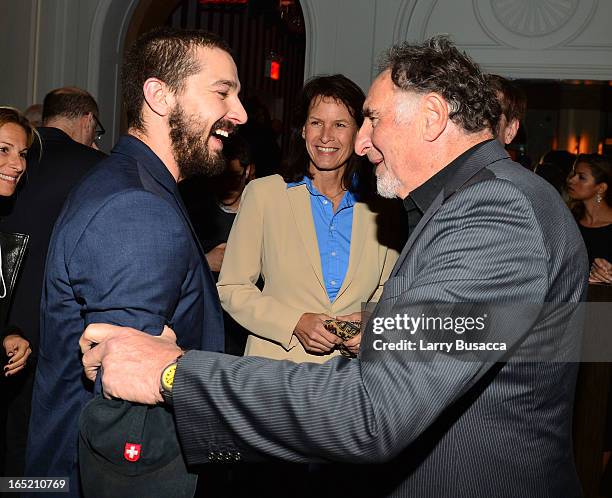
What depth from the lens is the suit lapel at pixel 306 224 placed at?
3005mm

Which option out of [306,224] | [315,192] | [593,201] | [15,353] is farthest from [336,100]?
[593,201]

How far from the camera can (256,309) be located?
2.95m

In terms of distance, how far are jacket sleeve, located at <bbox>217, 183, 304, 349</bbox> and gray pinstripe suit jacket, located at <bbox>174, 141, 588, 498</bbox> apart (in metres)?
1.49

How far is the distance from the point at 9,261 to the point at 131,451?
177cm

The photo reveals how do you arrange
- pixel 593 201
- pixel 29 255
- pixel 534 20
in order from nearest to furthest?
pixel 29 255, pixel 593 201, pixel 534 20

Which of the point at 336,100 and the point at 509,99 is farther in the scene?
the point at 336,100

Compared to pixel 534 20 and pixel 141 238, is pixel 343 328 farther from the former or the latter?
pixel 534 20

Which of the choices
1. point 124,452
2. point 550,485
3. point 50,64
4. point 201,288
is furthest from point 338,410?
point 50,64

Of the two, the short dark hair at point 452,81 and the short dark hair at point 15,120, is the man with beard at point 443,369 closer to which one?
the short dark hair at point 452,81

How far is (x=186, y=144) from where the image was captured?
1.94 m

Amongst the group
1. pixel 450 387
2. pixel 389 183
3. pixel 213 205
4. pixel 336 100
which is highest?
pixel 336 100

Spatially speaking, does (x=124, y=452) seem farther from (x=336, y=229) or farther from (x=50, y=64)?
(x=50, y=64)

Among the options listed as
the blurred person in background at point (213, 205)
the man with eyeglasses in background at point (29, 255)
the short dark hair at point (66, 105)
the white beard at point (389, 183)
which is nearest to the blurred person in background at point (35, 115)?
the short dark hair at point (66, 105)

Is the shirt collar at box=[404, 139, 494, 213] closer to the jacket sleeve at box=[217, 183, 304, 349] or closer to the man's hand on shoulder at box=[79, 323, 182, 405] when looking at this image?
the man's hand on shoulder at box=[79, 323, 182, 405]
